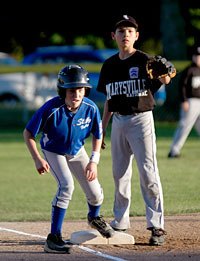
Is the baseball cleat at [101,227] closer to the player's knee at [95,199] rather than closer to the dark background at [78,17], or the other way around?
the player's knee at [95,199]

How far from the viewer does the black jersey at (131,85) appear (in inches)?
372

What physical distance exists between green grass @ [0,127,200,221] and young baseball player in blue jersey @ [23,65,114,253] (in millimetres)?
2394

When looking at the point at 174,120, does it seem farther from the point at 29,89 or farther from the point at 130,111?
the point at 130,111

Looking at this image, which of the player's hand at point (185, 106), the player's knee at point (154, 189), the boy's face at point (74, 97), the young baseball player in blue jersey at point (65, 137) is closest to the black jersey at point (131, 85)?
the young baseball player in blue jersey at point (65, 137)

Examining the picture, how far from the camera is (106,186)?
14.9 metres

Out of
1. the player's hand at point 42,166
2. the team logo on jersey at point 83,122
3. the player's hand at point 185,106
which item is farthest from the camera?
the player's hand at point 185,106

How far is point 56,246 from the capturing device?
9.01 m

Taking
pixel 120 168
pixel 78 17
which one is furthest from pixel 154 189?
pixel 78 17

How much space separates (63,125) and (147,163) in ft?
2.98

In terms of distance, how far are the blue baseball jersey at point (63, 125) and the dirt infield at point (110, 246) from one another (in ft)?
Answer: 3.19

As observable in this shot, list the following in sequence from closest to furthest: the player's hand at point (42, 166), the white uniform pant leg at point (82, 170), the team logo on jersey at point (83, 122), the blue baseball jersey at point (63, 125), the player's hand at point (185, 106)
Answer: the player's hand at point (42, 166), the blue baseball jersey at point (63, 125), the team logo on jersey at point (83, 122), the white uniform pant leg at point (82, 170), the player's hand at point (185, 106)

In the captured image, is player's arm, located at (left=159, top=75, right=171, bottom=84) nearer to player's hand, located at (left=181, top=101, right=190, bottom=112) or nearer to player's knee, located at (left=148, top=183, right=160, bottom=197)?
player's knee, located at (left=148, top=183, right=160, bottom=197)

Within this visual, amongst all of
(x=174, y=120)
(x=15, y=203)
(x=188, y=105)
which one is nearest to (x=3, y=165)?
(x=188, y=105)

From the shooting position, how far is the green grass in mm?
12234
